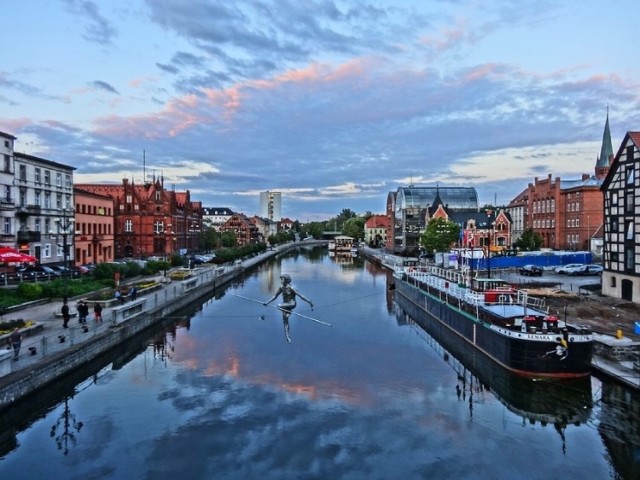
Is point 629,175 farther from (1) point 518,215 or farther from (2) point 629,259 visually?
(1) point 518,215

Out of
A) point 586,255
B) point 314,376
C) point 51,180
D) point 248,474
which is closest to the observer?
point 248,474

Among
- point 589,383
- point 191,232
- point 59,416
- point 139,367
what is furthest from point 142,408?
point 191,232

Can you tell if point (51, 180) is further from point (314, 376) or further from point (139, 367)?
point (314, 376)

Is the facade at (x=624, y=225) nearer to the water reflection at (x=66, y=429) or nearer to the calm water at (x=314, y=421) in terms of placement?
the calm water at (x=314, y=421)

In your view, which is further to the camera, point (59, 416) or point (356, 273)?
point (356, 273)

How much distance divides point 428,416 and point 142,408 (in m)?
11.0

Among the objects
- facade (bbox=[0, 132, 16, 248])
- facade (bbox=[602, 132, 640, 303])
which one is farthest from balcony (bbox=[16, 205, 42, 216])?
facade (bbox=[602, 132, 640, 303])

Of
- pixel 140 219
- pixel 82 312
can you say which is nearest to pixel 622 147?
pixel 82 312

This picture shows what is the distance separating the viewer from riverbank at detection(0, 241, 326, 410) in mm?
18922

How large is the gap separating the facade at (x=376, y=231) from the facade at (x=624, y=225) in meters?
132

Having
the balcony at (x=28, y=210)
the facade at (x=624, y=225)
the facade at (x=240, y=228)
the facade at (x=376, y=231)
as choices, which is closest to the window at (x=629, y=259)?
the facade at (x=624, y=225)

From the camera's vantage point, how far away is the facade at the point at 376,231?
177250mm

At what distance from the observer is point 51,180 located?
50.8 m

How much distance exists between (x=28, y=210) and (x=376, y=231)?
145502mm
